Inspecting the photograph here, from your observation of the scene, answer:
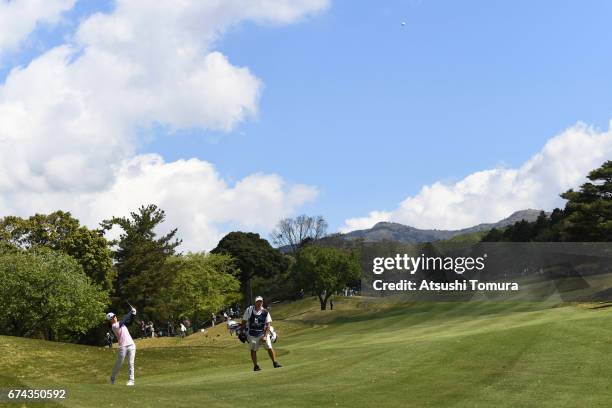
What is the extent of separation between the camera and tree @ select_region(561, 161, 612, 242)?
67.2m

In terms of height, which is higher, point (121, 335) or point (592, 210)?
point (592, 210)

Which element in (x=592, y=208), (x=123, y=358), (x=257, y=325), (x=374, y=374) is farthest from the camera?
(x=592, y=208)

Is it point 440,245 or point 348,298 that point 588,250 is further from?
point 348,298

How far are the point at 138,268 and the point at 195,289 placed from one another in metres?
12.1

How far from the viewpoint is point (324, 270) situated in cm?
9706

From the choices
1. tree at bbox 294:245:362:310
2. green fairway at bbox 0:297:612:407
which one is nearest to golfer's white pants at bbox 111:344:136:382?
green fairway at bbox 0:297:612:407

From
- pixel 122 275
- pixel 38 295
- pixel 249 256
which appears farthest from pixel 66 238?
pixel 249 256

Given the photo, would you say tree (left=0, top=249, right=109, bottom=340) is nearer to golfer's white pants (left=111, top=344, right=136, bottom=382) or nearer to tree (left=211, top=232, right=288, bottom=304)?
golfer's white pants (left=111, top=344, right=136, bottom=382)

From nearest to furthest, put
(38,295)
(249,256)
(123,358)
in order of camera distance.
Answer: (123,358) → (38,295) → (249,256)

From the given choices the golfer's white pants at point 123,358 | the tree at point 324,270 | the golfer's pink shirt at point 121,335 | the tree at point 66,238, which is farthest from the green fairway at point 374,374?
the tree at point 324,270

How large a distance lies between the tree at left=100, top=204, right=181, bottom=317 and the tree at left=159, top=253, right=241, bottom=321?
1.84 meters

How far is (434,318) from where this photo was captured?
6662cm

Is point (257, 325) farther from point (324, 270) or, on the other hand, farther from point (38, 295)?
point (324, 270)

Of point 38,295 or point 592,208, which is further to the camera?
point 592,208
